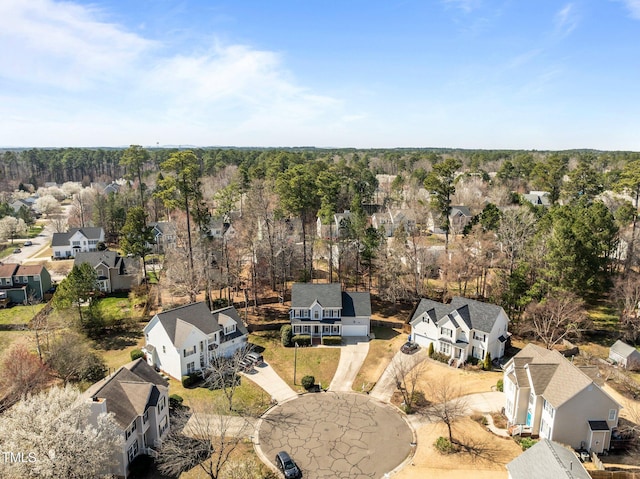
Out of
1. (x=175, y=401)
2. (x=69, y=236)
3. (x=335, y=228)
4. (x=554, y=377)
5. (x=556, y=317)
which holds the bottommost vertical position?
(x=175, y=401)

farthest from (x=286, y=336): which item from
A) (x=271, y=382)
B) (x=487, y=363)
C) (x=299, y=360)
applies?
(x=487, y=363)

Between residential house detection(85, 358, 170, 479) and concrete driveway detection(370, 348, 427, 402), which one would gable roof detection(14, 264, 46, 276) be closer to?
residential house detection(85, 358, 170, 479)

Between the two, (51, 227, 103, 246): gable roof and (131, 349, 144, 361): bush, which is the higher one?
(51, 227, 103, 246): gable roof

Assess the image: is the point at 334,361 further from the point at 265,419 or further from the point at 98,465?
the point at 98,465

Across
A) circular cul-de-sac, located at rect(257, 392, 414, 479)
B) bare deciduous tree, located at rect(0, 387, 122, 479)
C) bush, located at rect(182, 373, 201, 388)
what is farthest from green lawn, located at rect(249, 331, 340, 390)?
bare deciduous tree, located at rect(0, 387, 122, 479)

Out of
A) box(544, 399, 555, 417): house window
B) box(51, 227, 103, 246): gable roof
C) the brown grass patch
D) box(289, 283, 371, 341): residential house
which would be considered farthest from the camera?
box(51, 227, 103, 246): gable roof

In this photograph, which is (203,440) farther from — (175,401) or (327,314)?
(327,314)

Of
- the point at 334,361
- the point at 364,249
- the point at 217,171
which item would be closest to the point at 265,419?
the point at 334,361
